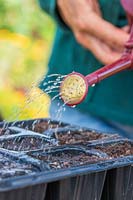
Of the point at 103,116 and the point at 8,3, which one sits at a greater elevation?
the point at 8,3

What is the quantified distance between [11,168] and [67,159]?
0.32ft

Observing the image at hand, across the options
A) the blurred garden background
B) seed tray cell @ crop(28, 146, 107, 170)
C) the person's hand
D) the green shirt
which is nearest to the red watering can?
seed tray cell @ crop(28, 146, 107, 170)

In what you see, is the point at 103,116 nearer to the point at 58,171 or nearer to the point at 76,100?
the point at 76,100

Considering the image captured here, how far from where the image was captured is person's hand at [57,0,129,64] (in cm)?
119

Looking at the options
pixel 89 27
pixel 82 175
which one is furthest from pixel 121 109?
pixel 82 175

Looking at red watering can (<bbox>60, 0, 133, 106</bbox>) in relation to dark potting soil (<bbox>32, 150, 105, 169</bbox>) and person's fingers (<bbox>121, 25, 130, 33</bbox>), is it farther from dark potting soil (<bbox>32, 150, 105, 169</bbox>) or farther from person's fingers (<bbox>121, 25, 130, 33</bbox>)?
person's fingers (<bbox>121, 25, 130, 33</bbox>)

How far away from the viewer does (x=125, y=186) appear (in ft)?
3.11

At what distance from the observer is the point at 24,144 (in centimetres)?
102

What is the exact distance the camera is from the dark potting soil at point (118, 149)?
0.97 m

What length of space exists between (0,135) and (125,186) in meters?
0.23

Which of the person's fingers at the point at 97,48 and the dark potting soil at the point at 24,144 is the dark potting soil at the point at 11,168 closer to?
the dark potting soil at the point at 24,144

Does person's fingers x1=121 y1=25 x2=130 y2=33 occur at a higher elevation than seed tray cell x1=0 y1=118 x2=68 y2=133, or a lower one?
higher

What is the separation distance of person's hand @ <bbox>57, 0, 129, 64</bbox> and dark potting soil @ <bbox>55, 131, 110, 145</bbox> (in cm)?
16

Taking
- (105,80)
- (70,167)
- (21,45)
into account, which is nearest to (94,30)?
(105,80)
